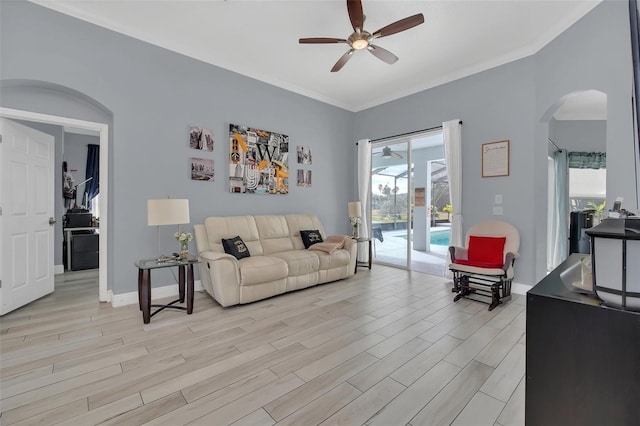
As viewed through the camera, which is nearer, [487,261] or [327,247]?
[487,261]

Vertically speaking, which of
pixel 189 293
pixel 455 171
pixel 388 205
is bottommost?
pixel 189 293

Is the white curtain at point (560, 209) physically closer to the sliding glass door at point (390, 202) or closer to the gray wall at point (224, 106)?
the gray wall at point (224, 106)

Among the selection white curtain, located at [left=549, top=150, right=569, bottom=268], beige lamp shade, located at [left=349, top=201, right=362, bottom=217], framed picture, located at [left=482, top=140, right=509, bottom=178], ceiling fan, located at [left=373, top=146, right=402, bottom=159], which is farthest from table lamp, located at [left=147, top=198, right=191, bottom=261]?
white curtain, located at [left=549, top=150, right=569, bottom=268]

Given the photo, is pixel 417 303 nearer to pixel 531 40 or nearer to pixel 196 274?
pixel 196 274

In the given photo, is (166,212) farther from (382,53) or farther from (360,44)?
(382,53)

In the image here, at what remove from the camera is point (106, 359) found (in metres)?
2.19

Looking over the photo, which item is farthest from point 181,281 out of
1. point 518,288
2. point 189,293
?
point 518,288

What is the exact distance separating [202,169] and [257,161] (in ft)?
2.88

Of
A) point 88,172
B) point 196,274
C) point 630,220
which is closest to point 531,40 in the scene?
point 630,220

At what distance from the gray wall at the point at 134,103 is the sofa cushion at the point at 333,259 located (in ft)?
3.99

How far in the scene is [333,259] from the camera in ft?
13.8

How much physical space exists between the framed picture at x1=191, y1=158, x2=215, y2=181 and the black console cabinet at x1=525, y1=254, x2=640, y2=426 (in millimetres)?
3871

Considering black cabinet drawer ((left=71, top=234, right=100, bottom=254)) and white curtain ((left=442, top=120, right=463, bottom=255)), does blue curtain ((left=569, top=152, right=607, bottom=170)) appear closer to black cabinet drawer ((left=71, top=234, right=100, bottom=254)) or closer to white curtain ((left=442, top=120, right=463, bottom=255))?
white curtain ((left=442, top=120, right=463, bottom=255))

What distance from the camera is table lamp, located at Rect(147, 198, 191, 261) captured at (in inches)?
116
